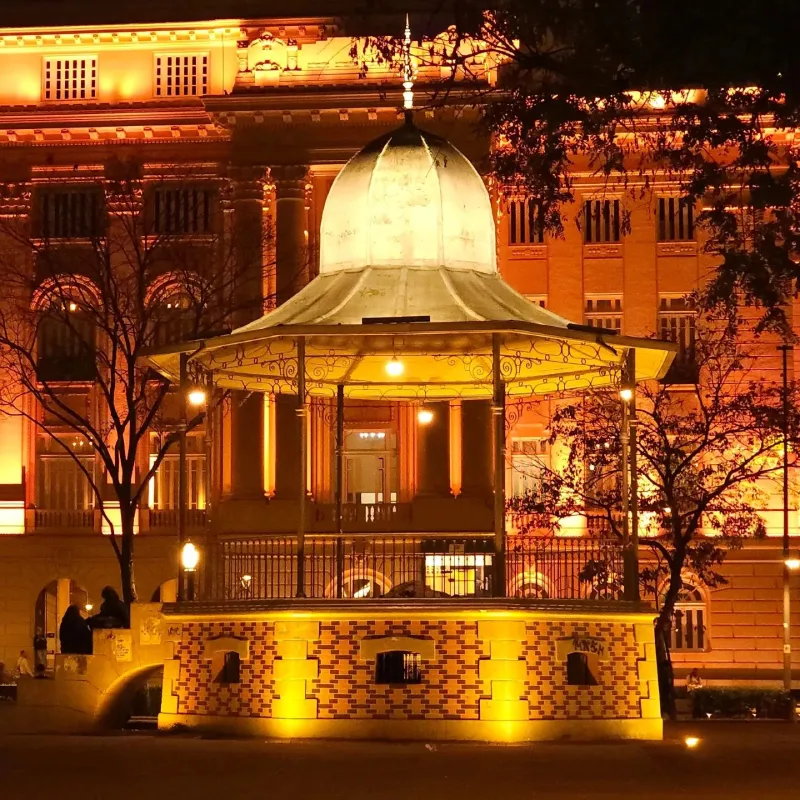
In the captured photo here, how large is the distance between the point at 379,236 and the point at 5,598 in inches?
1360

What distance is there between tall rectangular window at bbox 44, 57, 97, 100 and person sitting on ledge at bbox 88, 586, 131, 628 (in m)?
31.0

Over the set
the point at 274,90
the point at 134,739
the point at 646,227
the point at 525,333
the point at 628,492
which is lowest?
the point at 134,739

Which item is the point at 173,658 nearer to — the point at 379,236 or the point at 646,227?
the point at 379,236

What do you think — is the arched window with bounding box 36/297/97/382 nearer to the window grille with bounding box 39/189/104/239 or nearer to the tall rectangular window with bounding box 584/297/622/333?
the window grille with bounding box 39/189/104/239

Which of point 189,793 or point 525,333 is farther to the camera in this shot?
point 525,333

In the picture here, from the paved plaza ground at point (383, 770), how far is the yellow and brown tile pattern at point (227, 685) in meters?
0.77

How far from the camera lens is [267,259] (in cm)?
5309

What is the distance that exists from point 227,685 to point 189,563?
6.22 feet

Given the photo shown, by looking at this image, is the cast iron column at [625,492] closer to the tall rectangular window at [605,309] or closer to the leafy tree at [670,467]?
the leafy tree at [670,467]

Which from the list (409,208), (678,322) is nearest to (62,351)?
(678,322)

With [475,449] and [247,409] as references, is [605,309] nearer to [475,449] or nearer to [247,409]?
[475,449]

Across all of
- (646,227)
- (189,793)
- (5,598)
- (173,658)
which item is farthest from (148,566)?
(189,793)

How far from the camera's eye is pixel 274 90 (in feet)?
177

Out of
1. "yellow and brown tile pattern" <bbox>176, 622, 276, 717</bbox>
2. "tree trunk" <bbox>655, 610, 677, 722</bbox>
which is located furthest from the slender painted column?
"yellow and brown tile pattern" <bbox>176, 622, 276, 717</bbox>
